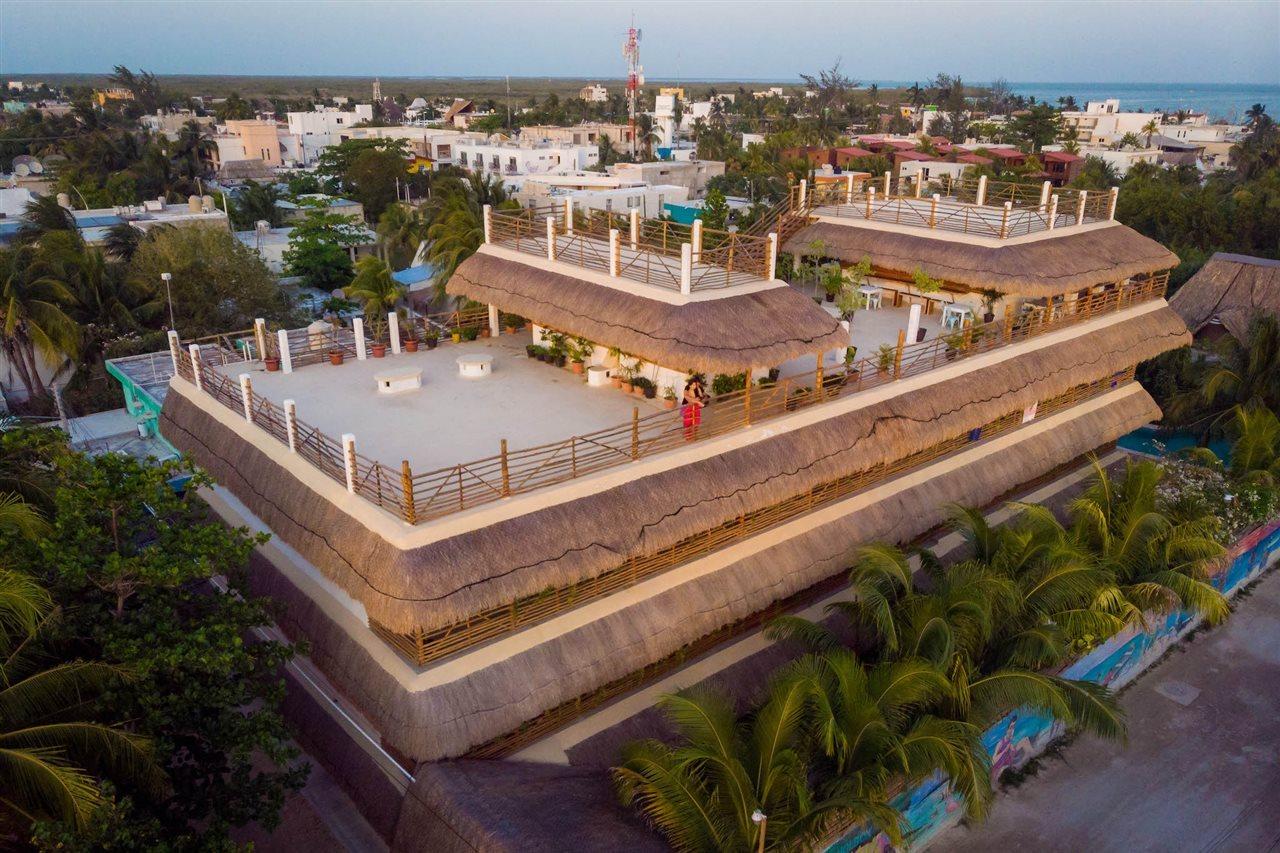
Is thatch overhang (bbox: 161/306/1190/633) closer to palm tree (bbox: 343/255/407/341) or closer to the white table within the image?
the white table

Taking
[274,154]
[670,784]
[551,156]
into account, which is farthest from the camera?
[274,154]

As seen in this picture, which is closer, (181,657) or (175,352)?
(181,657)

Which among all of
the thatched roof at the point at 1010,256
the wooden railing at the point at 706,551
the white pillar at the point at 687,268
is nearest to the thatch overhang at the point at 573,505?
the wooden railing at the point at 706,551

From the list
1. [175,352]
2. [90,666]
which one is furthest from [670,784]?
[175,352]

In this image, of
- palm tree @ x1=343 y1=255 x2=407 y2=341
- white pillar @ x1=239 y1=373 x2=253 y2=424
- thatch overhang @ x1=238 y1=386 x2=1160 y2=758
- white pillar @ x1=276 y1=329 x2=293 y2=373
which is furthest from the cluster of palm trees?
palm tree @ x1=343 y1=255 x2=407 y2=341

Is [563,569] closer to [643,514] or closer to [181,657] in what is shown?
[643,514]

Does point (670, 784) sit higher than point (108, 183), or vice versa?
point (108, 183)
